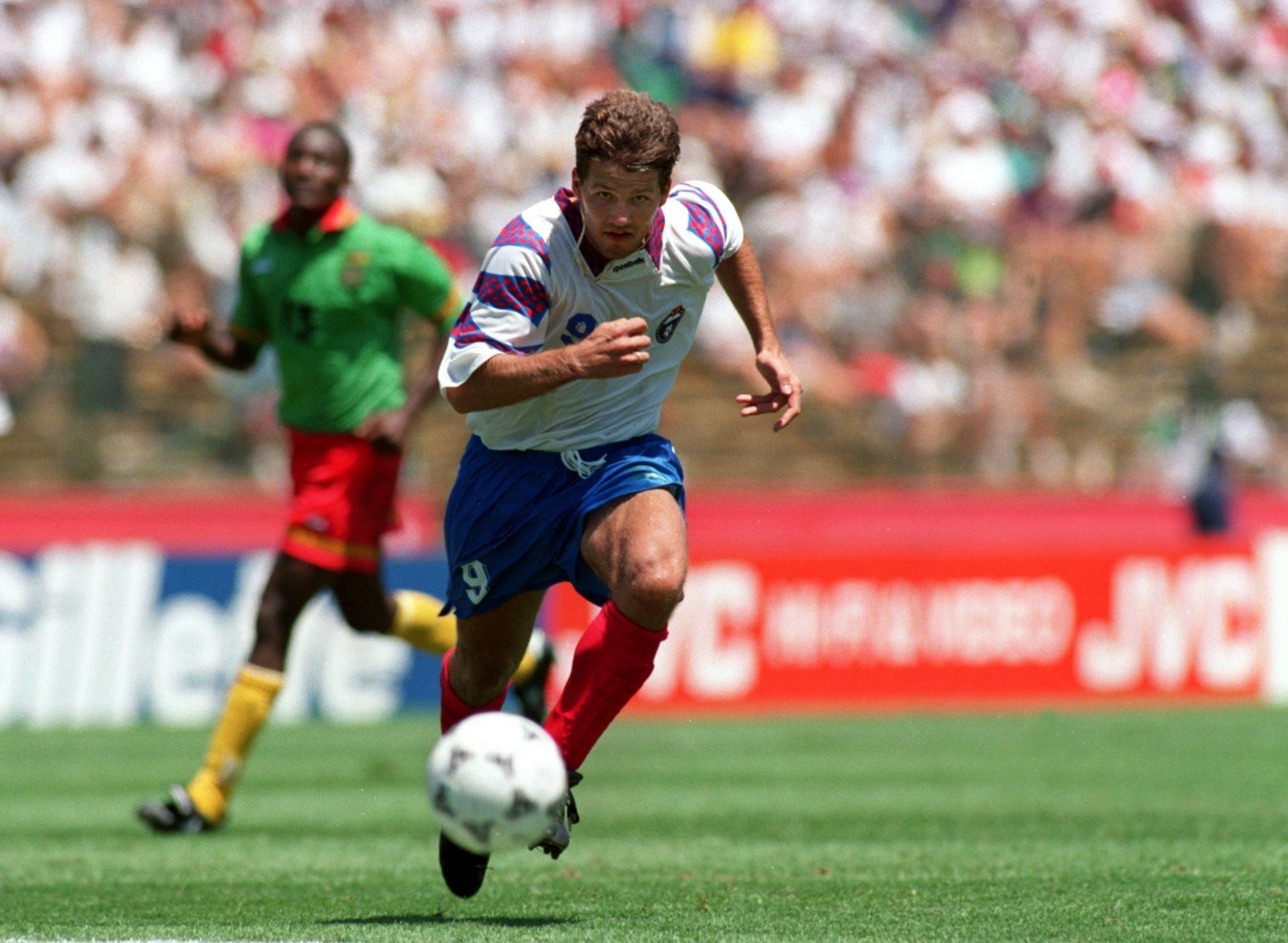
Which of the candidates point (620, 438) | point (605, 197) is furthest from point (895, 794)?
point (605, 197)

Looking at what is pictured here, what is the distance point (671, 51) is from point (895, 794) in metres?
10.6

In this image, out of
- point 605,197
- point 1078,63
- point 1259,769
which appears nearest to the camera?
point 605,197

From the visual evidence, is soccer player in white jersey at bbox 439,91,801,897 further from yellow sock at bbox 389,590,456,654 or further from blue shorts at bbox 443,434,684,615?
yellow sock at bbox 389,590,456,654

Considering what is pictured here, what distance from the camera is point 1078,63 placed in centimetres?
1878

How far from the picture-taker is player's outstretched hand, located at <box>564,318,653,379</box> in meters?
4.89

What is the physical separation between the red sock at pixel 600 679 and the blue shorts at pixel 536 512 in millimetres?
264

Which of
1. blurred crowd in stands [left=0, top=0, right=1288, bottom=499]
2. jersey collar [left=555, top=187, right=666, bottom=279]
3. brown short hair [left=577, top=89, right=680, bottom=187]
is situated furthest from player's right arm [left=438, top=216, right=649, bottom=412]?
blurred crowd in stands [left=0, top=0, right=1288, bottom=499]

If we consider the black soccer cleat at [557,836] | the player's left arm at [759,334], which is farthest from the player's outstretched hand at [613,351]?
the black soccer cleat at [557,836]

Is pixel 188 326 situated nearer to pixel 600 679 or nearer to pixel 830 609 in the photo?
pixel 600 679

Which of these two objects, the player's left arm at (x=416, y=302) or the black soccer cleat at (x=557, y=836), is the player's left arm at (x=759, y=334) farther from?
the player's left arm at (x=416, y=302)

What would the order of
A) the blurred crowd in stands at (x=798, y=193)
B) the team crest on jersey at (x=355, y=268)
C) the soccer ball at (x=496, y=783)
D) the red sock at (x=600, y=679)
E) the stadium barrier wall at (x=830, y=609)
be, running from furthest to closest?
the blurred crowd in stands at (x=798, y=193) → the stadium barrier wall at (x=830, y=609) → the team crest on jersey at (x=355, y=268) → the red sock at (x=600, y=679) → the soccer ball at (x=496, y=783)

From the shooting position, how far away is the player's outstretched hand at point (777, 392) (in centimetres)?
561

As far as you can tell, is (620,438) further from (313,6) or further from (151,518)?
(313,6)

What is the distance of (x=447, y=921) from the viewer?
205 inches
